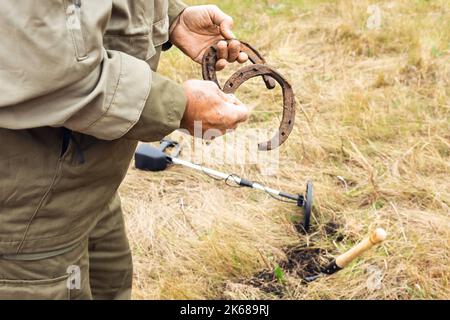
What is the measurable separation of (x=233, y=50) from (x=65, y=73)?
0.75 metres

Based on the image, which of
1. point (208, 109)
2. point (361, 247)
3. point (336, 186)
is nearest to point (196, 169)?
point (336, 186)

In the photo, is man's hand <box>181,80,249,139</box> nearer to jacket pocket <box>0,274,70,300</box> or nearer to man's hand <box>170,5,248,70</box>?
man's hand <box>170,5,248,70</box>

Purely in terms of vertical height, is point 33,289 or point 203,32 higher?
point 203,32

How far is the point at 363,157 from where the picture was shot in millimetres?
3455

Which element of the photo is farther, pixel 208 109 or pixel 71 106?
pixel 208 109

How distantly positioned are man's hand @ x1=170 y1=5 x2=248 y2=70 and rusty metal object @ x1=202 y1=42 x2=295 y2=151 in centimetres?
4

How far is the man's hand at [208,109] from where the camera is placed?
Answer: 1443 mm

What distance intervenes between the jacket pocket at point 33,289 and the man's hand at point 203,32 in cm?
81

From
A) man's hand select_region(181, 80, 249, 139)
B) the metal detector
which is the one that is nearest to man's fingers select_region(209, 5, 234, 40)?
man's hand select_region(181, 80, 249, 139)

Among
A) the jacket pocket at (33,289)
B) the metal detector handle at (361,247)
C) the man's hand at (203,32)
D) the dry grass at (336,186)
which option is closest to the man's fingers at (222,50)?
the man's hand at (203,32)

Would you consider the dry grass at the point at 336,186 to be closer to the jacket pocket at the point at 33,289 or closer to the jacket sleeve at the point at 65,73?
the jacket pocket at the point at 33,289

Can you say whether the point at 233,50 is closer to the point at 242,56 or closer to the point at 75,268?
the point at 242,56

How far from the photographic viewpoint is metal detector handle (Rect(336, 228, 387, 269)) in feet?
7.84

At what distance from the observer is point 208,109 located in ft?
4.75
